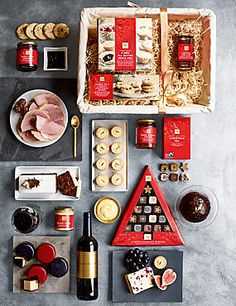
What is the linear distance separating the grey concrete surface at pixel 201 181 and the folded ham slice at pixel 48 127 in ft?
0.50

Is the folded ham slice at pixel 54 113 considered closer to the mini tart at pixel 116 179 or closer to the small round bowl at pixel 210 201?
the mini tart at pixel 116 179

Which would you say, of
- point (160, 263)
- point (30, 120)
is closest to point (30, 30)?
point (30, 120)

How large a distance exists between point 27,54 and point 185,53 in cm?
80

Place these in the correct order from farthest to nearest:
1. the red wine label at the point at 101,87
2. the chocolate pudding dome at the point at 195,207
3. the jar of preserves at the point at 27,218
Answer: the jar of preserves at the point at 27,218 < the chocolate pudding dome at the point at 195,207 < the red wine label at the point at 101,87

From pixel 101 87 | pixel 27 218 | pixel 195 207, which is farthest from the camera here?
pixel 27 218

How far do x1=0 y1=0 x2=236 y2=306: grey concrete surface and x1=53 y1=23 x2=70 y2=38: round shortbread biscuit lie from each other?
47 millimetres

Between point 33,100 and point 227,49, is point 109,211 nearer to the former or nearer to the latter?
point 33,100

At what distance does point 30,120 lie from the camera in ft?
11.7

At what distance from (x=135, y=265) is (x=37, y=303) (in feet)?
1.83

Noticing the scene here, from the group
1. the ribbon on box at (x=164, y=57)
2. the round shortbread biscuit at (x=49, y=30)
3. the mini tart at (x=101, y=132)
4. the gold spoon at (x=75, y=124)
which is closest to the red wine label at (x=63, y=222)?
the gold spoon at (x=75, y=124)

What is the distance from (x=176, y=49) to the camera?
346cm

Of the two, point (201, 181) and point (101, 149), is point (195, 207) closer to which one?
point (201, 181)

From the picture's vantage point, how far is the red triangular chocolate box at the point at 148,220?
3.61 m

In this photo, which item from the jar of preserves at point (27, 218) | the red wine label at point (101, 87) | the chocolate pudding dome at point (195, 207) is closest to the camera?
the red wine label at point (101, 87)
